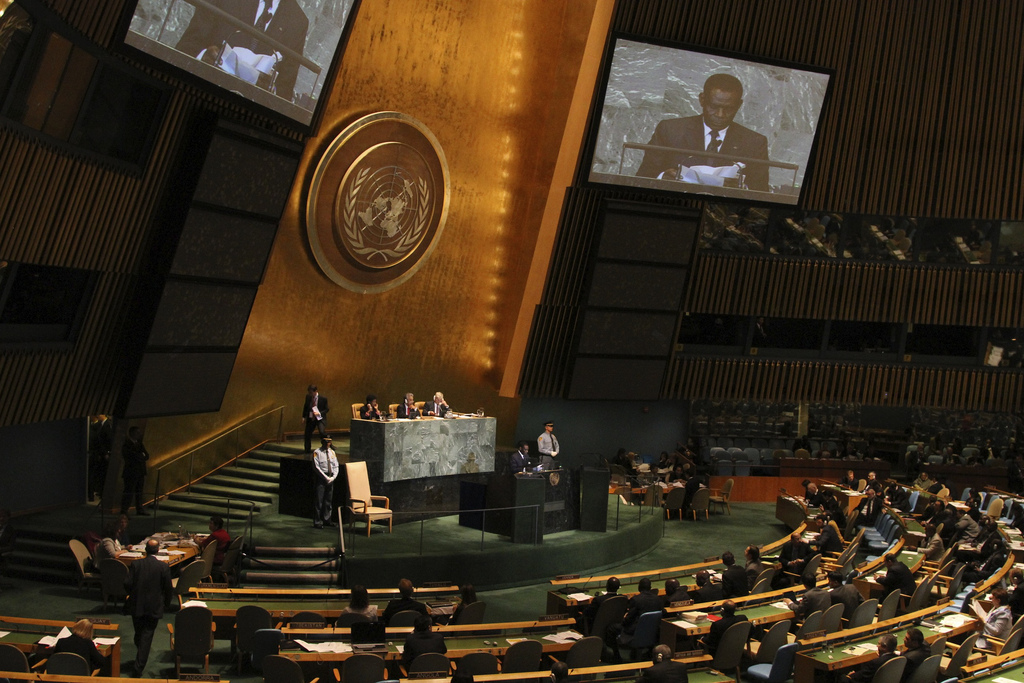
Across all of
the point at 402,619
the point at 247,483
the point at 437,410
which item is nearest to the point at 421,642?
the point at 402,619

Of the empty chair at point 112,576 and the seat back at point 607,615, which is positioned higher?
the seat back at point 607,615

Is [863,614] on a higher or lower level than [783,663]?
higher

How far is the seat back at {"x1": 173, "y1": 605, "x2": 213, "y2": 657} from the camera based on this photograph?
9.05 metres

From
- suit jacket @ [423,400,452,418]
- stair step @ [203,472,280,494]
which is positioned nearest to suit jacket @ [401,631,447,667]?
suit jacket @ [423,400,452,418]

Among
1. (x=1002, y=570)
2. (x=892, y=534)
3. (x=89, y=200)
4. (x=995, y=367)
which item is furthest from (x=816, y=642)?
(x=995, y=367)

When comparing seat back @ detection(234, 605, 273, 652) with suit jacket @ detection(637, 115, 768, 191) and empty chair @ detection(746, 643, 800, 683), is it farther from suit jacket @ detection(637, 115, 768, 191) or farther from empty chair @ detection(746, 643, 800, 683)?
suit jacket @ detection(637, 115, 768, 191)

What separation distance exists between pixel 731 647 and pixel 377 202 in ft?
32.3

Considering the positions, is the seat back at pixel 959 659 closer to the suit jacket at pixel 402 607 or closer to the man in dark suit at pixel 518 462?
the suit jacket at pixel 402 607

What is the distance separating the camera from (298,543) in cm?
1248

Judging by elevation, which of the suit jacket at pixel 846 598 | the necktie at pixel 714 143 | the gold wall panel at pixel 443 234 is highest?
the necktie at pixel 714 143

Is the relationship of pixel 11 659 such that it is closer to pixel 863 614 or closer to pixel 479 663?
pixel 479 663

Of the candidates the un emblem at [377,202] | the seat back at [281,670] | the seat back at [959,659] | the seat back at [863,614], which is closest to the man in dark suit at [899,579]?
the seat back at [863,614]

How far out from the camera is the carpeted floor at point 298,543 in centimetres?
1010

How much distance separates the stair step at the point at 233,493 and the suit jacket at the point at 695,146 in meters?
8.17
